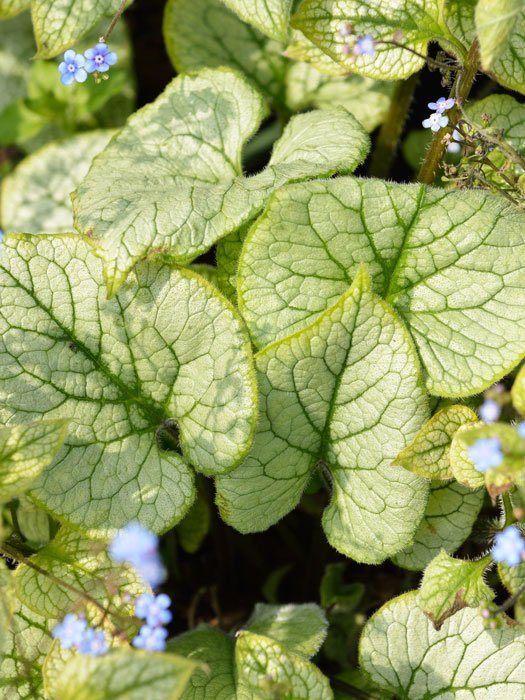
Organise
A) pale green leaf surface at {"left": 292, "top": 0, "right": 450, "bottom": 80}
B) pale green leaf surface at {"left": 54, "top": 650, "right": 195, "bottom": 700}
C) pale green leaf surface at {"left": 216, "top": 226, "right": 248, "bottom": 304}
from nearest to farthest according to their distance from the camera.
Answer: pale green leaf surface at {"left": 54, "top": 650, "right": 195, "bottom": 700}
pale green leaf surface at {"left": 292, "top": 0, "right": 450, "bottom": 80}
pale green leaf surface at {"left": 216, "top": 226, "right": 248, "bottom": 304}

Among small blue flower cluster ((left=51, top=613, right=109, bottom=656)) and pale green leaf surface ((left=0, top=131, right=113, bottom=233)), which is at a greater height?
pale green leaf surface ((left=0, top=131, right=113, bottom=233))

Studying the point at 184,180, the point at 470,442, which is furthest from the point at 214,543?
the point at 470,442

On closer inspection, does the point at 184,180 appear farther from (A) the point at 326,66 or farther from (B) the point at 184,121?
(A) the point at 326,66

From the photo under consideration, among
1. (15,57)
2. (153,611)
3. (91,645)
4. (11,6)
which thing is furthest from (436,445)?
(15,57)

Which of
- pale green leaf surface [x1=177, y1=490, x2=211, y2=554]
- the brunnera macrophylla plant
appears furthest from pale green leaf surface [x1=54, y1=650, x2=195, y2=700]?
pale green leaf surface [x1=177, y1=490, x2=211, y2=554]

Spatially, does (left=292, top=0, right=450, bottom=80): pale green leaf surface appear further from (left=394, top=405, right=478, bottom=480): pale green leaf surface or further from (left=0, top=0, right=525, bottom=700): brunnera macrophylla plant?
(left=394, top=405, right=478, bottom=480): pale green leaf surface

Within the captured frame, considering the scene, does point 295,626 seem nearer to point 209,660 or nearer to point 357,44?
point 209,660
